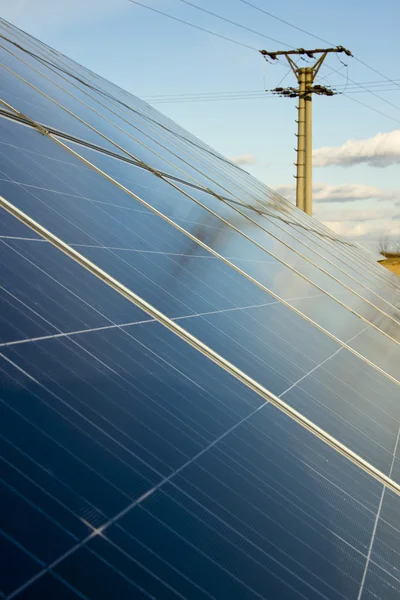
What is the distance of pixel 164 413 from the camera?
14.7 feet

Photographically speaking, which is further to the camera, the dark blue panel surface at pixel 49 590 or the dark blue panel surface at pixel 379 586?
the dark blue panel surface at pixel 379 586

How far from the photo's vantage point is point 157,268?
735 centimetres

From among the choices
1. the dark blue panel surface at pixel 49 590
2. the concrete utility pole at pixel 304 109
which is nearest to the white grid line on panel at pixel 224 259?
the dark blue panel surface at pixel 49 590

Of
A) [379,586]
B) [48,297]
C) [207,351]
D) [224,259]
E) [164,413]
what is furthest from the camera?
[224,259]

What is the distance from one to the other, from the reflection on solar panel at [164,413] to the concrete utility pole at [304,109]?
110 ft

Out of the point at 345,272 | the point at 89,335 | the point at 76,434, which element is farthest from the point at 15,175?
the point at 345,272

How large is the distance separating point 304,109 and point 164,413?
42547 mm

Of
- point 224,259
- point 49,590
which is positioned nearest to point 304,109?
point 224,259

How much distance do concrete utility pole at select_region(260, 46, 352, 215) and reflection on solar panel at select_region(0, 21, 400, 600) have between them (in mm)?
33572

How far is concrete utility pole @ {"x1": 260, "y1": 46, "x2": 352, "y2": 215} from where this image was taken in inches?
1689

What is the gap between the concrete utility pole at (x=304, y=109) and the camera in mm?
42906

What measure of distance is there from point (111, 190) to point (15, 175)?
226cm

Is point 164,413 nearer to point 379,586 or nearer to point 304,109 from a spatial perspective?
point 379,586

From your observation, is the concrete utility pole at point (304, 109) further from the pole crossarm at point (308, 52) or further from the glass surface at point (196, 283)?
the glass surface at point (196, 283)
